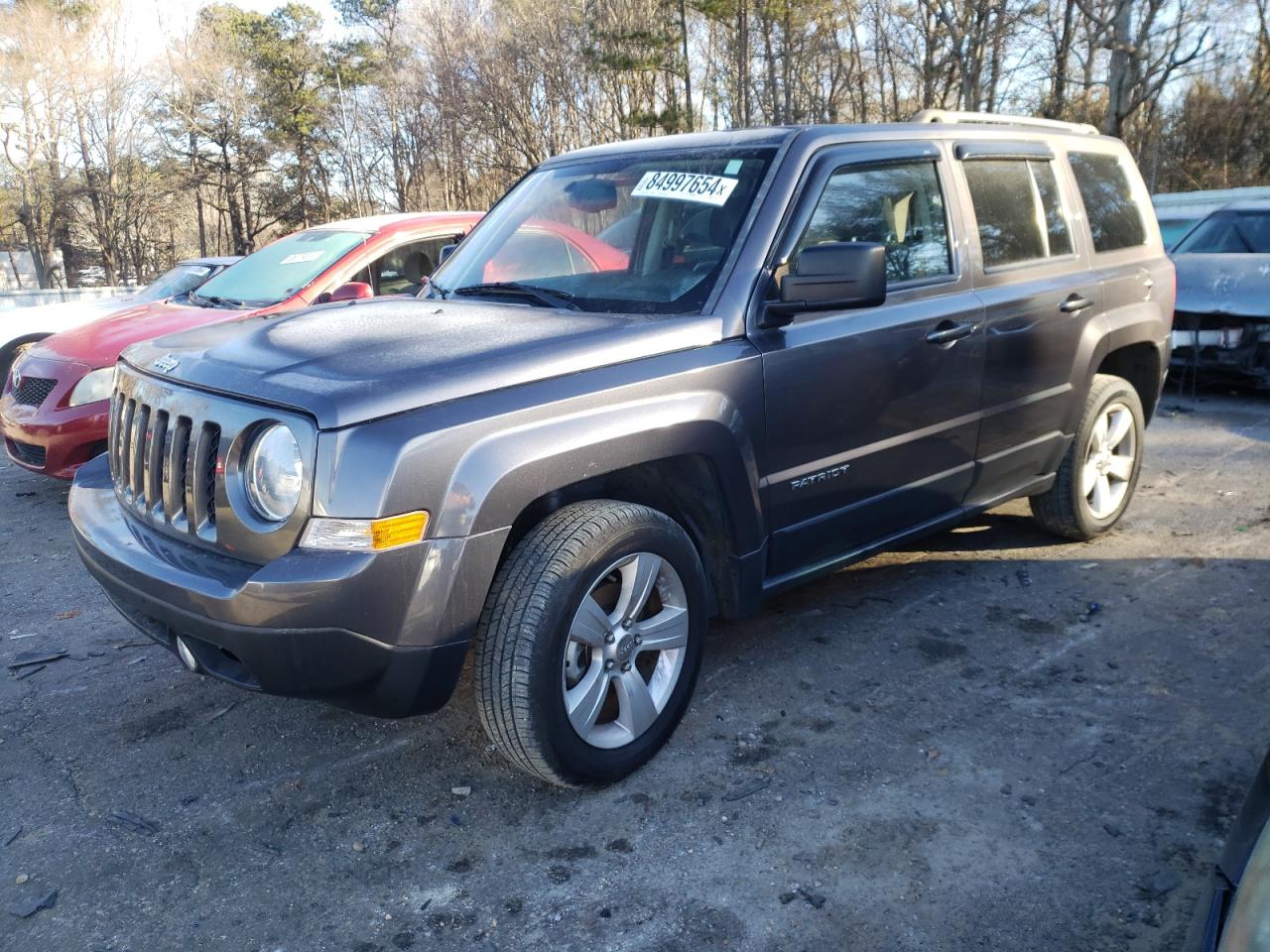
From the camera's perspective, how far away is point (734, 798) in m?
3.02

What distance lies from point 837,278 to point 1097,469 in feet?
8.60

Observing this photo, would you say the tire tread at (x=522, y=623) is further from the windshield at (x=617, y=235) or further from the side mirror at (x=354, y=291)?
the side mirror at (x=354, y=291)

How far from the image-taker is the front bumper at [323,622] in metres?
2.51

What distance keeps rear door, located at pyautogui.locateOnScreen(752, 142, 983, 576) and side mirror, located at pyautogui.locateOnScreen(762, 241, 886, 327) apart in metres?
0.17

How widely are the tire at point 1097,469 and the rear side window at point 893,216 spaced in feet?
4.60

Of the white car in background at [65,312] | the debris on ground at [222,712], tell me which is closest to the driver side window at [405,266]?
the white car in background at [65,312]

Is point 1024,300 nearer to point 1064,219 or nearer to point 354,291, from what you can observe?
point 1064,219

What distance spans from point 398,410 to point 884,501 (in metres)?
1.98

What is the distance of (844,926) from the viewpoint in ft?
8.11

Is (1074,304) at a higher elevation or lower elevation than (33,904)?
higher

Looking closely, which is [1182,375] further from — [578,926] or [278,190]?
[278,190]

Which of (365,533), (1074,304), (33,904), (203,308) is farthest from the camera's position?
(203,308)

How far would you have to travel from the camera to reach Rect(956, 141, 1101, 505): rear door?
13.7 feet

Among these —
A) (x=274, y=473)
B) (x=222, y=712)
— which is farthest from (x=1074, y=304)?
(x=222, y=712)
